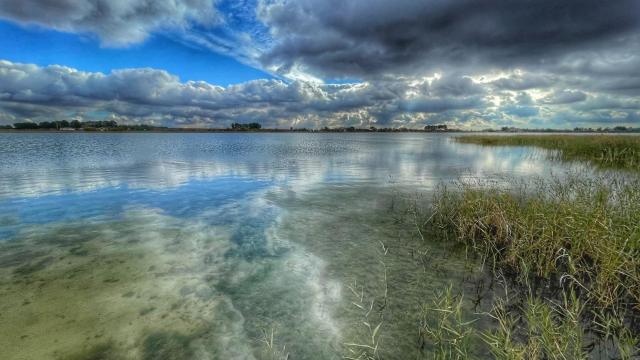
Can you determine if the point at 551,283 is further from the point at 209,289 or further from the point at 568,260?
the point at 209,289

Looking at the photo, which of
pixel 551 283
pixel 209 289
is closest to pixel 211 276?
pixel 209 289

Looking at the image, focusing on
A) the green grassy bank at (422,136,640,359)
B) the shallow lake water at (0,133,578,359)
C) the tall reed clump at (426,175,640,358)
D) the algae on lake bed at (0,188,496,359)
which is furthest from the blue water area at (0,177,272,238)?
the tall reed clump at (426,175,640,358)

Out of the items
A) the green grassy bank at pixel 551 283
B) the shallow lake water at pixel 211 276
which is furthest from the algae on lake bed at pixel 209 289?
the green grassy bank at pixel 551 283

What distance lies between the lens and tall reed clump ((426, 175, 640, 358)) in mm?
5412

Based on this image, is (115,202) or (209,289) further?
(115,202)

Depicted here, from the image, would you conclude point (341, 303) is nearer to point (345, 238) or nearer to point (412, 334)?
point (412, 334)

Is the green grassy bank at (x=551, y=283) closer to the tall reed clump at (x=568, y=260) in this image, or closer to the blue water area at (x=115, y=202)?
the tall reed clump at (x=568, y=260)

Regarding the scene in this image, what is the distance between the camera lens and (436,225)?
11.8 metres

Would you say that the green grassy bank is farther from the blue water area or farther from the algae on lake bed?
the blue water area

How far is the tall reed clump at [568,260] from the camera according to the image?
5.41 m

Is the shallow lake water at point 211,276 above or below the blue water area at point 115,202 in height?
below

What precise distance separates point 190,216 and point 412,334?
1078 cm

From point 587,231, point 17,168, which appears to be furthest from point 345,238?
point 17,168

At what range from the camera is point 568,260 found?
280 inches
